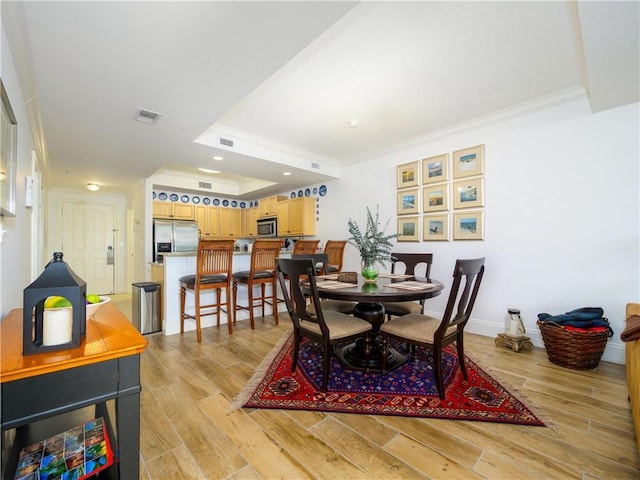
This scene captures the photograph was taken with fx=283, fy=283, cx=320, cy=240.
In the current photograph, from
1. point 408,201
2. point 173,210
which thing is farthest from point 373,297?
point 173,210

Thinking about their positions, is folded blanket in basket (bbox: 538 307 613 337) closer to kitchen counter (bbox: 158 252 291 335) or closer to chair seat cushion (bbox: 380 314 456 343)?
chair seat cushion (bbox: 380 314 456 343)

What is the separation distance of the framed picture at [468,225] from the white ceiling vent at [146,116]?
3.37 m

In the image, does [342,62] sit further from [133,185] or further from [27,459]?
[133,185]

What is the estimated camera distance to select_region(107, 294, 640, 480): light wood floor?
1.33 meters

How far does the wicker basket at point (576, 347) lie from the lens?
2.31m

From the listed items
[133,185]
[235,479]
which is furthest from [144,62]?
[133,185]

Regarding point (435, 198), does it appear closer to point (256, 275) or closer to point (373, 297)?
point (373, 297)

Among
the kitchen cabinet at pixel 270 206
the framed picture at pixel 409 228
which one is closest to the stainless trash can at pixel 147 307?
the kitchen cabinet at pixel 270 206

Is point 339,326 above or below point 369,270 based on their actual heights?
below

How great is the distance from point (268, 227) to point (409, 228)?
3123mm

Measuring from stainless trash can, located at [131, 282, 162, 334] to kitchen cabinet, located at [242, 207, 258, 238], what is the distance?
3.24 m

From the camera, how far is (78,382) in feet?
2.89

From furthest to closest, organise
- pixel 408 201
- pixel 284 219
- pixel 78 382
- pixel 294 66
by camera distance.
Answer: pixel 284 219 → pixel 408 201 → pixel 294 66 → pixel 78 382

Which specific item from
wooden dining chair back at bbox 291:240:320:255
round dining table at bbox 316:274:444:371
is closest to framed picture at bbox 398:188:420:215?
wooden dining chair back at bbox 291:240:320:255
